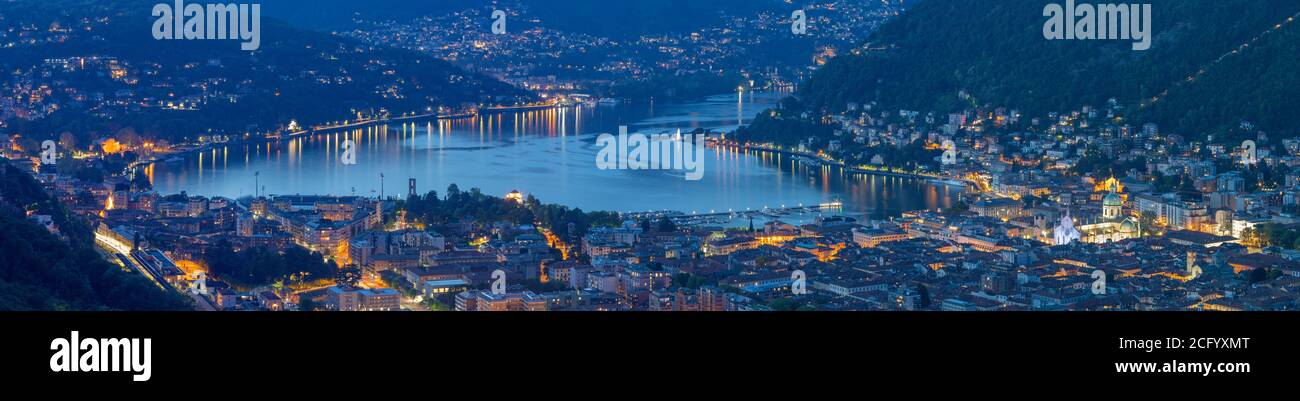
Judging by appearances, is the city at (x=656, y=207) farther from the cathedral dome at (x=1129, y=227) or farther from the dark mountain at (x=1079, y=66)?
the cathedral dome at (x=1129, y=227)

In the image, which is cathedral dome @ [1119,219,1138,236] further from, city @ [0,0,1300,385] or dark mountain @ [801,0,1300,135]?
dark mountain @ [801,0,1300,135]

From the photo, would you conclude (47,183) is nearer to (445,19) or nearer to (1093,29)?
(1093,29)

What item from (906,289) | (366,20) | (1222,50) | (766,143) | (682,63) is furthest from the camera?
(366,20)

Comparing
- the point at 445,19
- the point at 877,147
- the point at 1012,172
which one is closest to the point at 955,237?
the point at 1012,172

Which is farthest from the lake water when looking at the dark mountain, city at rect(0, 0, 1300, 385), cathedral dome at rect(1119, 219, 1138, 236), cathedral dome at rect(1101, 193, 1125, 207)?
cathedral dome at rect(1119, 219, 1138, 236)

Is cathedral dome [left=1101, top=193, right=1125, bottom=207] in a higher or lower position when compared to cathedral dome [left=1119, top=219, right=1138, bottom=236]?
higher

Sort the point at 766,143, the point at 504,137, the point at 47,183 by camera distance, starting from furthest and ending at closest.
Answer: the point at 504,137, the point at 766,143, the point at 47,183

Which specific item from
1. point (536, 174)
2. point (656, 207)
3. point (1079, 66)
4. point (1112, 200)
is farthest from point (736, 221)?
point (1079, 66)
